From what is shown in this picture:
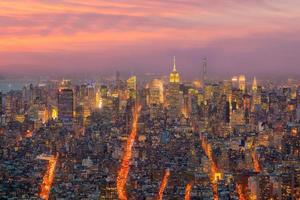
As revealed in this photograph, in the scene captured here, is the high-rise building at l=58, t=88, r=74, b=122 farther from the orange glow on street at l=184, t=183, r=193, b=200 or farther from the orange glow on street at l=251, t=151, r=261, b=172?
the orange glow on street at l=184, t=183, r=193, b=200

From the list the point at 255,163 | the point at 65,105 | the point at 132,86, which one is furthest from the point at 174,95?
the point at 255,163

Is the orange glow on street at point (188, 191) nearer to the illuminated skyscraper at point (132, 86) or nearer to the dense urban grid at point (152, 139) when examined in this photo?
the dense urban grid at point (152, 139)

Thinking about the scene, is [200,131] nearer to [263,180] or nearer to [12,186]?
[263,180]

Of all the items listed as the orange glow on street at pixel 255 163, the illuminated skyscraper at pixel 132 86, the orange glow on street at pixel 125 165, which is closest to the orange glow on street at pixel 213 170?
the orange glow on street at pixel 255 163

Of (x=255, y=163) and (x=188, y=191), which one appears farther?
(x=255, y=163)

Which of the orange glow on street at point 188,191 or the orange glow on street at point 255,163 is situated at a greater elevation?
the orange glow on street at point 188,191

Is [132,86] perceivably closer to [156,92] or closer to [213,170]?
[156,92]

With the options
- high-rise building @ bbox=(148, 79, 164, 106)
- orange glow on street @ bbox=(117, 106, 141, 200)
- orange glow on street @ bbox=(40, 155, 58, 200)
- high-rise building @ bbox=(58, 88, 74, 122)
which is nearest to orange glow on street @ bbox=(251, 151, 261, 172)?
orange glow on street @ bbox=(117, 106, 141, 200)
